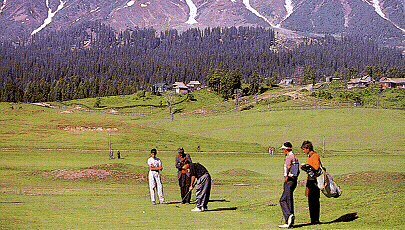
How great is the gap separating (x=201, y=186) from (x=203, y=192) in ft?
1.16

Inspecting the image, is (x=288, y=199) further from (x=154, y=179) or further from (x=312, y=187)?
(x=154, y=179)

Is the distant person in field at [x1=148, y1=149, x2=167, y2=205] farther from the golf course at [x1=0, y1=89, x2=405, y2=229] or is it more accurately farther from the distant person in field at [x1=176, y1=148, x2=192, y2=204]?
the distant person in field at [x1=176, y1=148, x2=192, y2=204]

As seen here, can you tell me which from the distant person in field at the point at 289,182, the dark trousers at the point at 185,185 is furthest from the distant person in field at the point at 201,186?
the distant person in field at the point at 289,182

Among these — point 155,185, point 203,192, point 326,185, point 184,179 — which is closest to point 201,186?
point 203,192

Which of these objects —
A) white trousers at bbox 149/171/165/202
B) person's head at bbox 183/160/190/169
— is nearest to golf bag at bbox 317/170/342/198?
person's head at bbox 183/160/190/169

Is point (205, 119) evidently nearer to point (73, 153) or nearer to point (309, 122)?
point (309, 122)

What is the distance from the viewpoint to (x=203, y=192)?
67.0ft

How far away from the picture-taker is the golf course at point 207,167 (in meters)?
17.9

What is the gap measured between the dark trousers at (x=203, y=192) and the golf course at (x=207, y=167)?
1.66ft

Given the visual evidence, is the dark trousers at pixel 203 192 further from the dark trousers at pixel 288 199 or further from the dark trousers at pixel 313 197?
the dark trousers at pixel 313 197

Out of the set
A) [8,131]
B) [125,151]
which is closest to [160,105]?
[8,131]

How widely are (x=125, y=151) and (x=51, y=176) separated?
3501 cm

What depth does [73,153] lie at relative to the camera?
66500 mm

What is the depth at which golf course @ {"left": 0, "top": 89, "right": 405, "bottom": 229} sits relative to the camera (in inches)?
704
